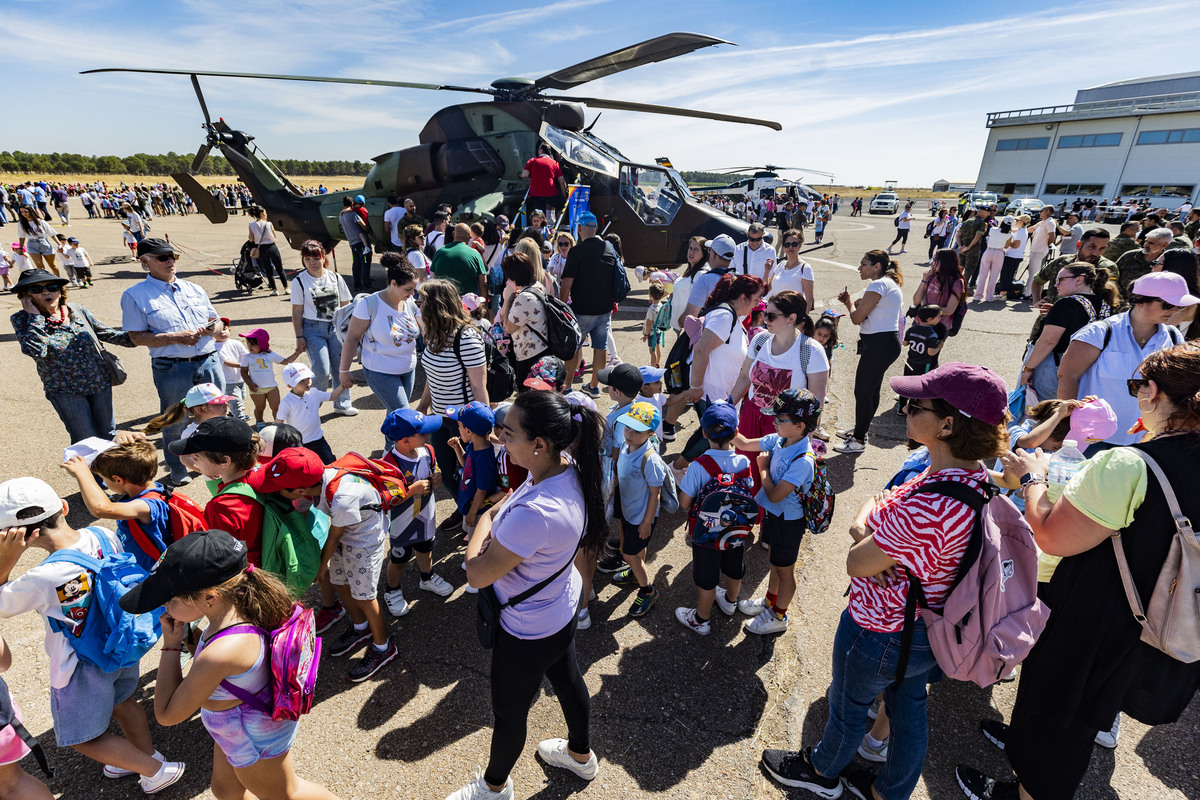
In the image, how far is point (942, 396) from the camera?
69.0 inches

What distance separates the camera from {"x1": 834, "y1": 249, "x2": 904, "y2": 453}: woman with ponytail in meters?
4.95

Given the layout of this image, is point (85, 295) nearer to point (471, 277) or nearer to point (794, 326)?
point (471, 277)

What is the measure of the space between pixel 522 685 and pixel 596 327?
477cm

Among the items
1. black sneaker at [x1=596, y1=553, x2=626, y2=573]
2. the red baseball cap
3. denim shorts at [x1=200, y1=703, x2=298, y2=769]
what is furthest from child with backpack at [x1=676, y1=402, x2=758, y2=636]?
denim shorts at [x1=200, y1=703, x2=298, y2=769]

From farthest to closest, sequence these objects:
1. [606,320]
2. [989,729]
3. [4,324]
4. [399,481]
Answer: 1. [4,324]
2. [606,320]
3. [399,481]
4. [989,729]

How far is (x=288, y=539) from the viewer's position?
8.20 feet

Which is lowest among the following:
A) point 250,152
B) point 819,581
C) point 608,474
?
point 819,581

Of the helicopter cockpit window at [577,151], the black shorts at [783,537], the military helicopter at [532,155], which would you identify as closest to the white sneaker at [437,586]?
the black shorts at [783,537]

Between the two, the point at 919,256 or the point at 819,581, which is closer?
the point at 819,581

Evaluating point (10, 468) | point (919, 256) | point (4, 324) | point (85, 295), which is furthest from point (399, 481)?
point (919, 256)

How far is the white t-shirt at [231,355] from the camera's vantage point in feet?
15.8

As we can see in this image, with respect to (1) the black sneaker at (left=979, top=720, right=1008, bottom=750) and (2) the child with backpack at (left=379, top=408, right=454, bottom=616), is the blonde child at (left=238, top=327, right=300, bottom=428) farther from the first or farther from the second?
(1) the black sneaker at (left=979, top=720, right=1008, bottom=750)

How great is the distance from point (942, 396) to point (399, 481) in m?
2.59

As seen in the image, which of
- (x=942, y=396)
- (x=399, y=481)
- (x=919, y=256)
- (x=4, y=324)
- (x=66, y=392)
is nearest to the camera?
(x=942, y=396)
